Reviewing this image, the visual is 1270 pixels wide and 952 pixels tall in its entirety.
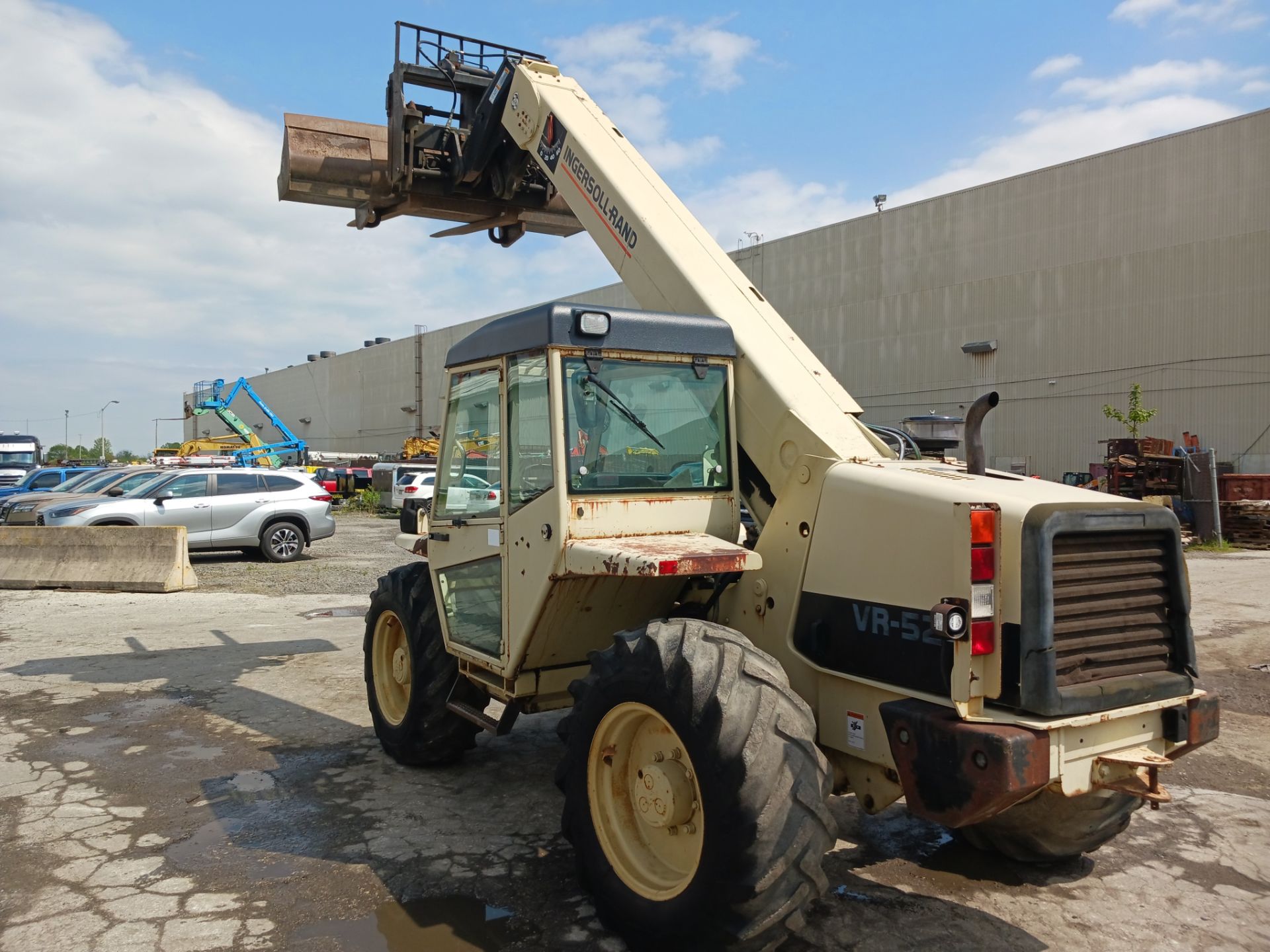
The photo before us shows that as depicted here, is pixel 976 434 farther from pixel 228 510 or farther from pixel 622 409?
pixel 228 510

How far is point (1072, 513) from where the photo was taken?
3451 millimetres

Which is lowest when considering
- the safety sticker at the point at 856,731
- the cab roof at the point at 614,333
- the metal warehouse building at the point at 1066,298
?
the safety sticker at the point at 856,731

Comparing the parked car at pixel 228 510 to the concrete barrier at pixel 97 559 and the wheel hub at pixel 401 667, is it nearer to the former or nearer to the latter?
the concrete barrier at pixel 97 559

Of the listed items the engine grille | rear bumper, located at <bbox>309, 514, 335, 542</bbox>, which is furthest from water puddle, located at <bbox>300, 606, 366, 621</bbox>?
the engine grille

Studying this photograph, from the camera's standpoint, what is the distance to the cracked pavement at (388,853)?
388 centimetres

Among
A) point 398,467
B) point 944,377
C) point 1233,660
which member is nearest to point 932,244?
point 944,377

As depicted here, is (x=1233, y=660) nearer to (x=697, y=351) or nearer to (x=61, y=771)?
(x=697, y=351)

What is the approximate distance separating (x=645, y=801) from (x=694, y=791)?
0.26 meters

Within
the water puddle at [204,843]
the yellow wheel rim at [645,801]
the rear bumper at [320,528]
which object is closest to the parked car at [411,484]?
the rear bumper at [320,528]

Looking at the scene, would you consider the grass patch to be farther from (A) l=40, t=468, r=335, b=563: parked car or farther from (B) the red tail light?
(B) the red tail light

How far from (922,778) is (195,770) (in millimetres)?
4508

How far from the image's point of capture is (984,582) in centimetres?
334

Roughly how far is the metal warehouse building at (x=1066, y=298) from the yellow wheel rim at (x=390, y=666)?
26.5 metres

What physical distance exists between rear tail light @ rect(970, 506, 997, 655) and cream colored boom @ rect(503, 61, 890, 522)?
0.93 metres
